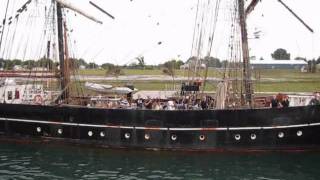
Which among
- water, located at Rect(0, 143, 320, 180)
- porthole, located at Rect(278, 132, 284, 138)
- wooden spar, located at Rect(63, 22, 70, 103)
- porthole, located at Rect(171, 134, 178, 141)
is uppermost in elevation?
wooden spar, located at Rect(63, 22, 70, 103)

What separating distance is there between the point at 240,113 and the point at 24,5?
16992 mm

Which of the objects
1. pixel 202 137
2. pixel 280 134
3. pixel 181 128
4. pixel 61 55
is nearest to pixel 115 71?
pixel 61 55

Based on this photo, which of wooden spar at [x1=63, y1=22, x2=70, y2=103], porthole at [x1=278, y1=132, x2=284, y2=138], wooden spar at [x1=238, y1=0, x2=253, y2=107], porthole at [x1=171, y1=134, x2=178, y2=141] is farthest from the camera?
wooden spar at [x1=63, y1=22, x2=70, y2=103]

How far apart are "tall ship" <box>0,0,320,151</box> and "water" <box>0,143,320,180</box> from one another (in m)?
0.71

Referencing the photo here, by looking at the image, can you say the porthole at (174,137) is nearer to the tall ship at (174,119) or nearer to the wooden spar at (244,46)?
the tall ship at (174,119)

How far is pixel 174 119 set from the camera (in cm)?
2859

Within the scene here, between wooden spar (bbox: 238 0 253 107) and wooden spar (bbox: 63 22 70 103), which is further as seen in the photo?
wooden spar (bbox: 63 22 70 103)

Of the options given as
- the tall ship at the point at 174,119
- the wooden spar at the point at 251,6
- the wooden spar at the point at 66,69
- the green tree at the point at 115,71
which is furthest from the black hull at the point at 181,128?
the green tree at the point at 115,71

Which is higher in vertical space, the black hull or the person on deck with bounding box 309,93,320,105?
the person on deck with bounding box 309,93,320,105

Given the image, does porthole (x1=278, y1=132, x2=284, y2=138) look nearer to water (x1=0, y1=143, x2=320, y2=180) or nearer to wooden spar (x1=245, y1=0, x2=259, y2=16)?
water (x1=0, y1=143, x2=320, y2=180)

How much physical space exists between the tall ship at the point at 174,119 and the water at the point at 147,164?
2.32ft

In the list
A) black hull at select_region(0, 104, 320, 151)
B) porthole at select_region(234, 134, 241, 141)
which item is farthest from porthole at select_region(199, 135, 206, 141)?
porthole at select_region(234, 134, 241, 141)

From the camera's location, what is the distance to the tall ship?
2791cm

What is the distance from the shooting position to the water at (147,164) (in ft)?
78.2
